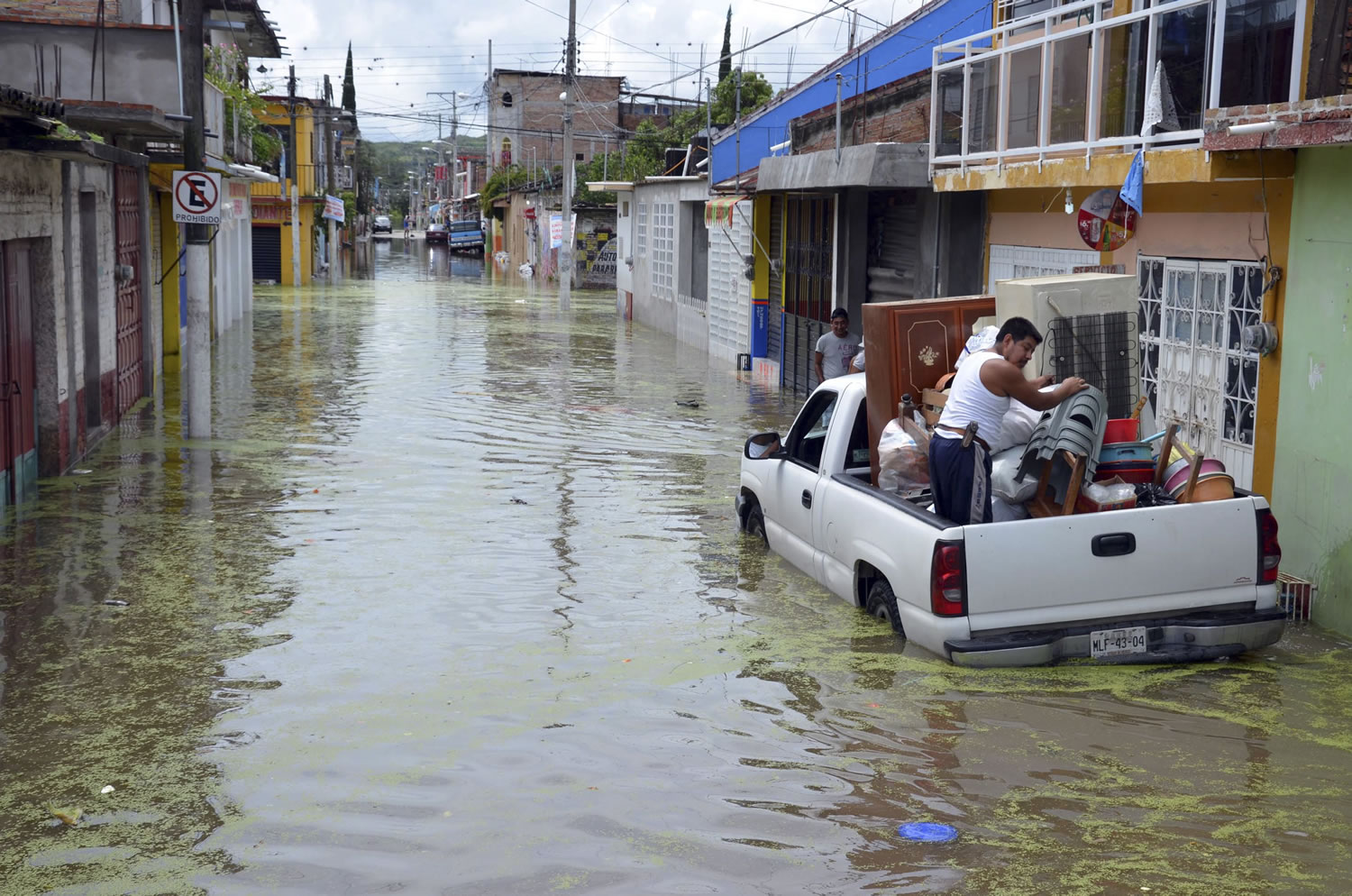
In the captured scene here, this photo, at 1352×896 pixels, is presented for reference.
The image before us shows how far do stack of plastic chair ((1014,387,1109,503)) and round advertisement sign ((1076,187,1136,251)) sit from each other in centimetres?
416

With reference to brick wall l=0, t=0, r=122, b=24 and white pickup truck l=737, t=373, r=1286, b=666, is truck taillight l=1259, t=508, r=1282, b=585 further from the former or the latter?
brick wall l=0, t=0, r=122, b=24

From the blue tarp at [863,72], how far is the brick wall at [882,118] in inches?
15.4

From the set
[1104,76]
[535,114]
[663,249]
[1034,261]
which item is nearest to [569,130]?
[663,249]

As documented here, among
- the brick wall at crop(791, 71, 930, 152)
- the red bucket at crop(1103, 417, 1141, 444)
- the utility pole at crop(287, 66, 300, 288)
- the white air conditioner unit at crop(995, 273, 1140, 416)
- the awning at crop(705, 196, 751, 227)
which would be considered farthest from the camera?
the utility pole at crop(287, 66, 300, 288)

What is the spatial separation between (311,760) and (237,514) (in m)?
6.23

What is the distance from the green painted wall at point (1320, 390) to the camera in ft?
28.0

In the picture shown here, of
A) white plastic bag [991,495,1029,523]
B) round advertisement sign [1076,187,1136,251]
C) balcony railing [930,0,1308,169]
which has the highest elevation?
balcony railing [930,0,1308,169]

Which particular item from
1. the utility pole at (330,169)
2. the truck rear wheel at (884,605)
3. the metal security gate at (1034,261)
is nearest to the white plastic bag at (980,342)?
the truck rear wheel at (884,605)

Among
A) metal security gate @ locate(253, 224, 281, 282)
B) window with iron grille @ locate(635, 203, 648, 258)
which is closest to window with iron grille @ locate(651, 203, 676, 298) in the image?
window with iron grille @ locate(635, 203, 648, 258)

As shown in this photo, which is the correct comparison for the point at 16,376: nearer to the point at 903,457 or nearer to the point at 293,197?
the point at 903,457

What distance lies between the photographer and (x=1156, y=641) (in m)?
7.34

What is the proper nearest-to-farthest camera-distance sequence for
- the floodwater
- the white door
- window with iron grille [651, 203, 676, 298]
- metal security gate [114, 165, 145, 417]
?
the floodwater < the white door < metal security gate [114, 165, 145, 417] < window with iron grille [651, 203, 676, 298]

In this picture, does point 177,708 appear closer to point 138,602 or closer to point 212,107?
point 138,602

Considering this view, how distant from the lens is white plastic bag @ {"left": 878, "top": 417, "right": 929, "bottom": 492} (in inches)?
340
